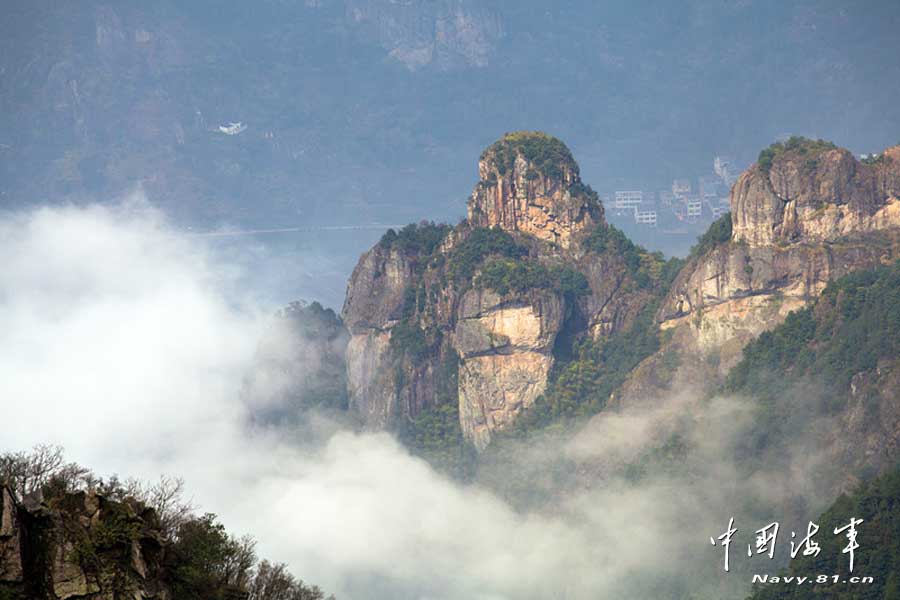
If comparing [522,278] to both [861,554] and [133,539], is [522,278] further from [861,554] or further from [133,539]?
[133,539]

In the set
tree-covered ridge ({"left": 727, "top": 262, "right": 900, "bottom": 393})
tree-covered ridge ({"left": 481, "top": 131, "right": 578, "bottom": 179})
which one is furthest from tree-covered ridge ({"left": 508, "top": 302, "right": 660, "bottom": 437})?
tree-covered ridge ({"left": 727, "top": 262, "right": 900, "bottom": 393})

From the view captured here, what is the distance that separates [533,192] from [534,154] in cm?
320

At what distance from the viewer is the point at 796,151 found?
146875mm

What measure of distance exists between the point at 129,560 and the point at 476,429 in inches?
4022

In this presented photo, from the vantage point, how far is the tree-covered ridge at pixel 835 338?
13175cm

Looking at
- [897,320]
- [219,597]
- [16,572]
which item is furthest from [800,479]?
[16,572]

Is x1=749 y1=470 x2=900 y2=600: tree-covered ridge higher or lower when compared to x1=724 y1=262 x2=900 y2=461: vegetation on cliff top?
lower

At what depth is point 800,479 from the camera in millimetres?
130125

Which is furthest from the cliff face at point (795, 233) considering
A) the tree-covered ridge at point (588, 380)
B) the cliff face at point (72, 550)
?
the cliff face at point (72, 550)

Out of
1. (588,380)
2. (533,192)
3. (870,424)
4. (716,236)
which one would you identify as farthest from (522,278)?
(870,424)

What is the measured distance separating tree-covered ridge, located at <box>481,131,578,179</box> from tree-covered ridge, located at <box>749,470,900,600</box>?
176 feet

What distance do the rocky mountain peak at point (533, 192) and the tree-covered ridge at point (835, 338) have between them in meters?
26.5

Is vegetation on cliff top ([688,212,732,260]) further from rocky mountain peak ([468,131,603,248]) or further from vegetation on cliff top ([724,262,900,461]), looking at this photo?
rocky mountain peak ([468,131,603,248])

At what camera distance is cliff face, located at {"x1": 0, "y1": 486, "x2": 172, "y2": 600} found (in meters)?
57.2
